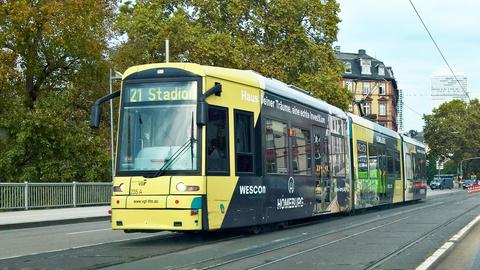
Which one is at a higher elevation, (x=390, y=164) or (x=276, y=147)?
(x=276, y=147)

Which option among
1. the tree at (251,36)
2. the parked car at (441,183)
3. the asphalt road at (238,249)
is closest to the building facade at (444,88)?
the parked car at (441,183)

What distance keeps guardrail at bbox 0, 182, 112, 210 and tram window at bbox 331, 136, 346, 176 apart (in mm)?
13478

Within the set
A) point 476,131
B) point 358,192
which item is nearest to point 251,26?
point 358,192

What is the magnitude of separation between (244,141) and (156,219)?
2543mm

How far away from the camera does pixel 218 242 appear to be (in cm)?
1258

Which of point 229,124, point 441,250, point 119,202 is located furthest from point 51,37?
point 441,250

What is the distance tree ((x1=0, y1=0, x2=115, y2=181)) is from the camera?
31812 millimetres

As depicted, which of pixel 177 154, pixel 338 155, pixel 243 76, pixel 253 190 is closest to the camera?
pixel 177 154

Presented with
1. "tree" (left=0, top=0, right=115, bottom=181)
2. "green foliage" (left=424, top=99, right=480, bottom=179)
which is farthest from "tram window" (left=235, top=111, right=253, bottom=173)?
"green foliage" (left=424, top=99, right=480, bottom=179)

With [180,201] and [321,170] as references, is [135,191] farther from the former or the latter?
[321,170]

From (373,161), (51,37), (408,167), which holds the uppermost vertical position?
(51,37)

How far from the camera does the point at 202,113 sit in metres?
11.6

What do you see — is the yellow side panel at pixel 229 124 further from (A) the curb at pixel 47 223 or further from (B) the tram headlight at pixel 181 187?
(A) the curb at pixel 47 223

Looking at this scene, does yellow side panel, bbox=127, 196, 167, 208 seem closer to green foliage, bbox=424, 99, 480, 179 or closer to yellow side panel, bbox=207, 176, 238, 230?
yellow side panel, bbox=207, 176, 238, 230
